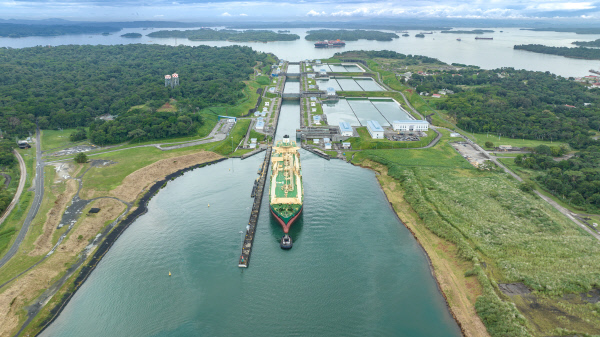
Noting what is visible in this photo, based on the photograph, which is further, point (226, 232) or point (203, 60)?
point (203, 60)

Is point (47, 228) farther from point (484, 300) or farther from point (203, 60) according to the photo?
point (203, 60)

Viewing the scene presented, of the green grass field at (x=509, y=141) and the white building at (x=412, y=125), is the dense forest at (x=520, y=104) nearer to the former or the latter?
the green grass field at (x=509, y=141)

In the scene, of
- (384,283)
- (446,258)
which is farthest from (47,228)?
(446,258)

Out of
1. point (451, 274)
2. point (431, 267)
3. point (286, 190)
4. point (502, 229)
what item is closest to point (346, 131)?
point (286, 190)

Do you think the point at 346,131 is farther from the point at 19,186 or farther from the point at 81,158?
the point at 19,186

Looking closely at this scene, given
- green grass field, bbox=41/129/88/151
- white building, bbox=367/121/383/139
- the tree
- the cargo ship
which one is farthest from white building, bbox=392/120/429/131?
green grass field, bbox=41/129/88/151

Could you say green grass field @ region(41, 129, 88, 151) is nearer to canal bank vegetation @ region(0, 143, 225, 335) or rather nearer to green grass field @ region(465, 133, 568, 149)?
canal bank vegetation @ region(0, 143, 225, 335)

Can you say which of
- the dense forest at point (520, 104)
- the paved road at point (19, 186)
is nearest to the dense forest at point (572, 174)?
the dense forest at point (520, 104)
